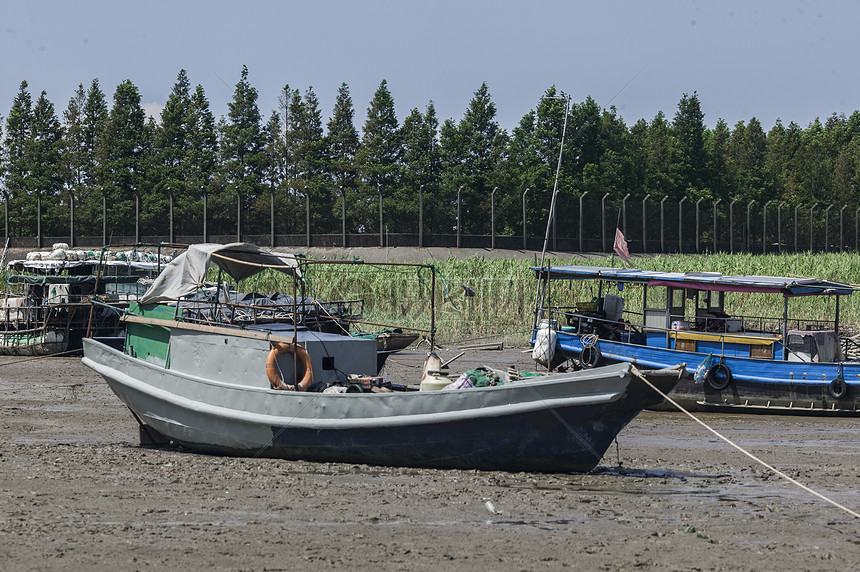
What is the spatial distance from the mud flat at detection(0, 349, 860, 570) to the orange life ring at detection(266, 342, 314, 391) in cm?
108

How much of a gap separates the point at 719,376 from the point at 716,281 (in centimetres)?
210

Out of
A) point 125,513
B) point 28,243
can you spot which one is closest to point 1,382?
point 125,513

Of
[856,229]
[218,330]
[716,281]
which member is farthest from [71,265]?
[856,229]

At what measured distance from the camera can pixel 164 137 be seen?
66875 mm


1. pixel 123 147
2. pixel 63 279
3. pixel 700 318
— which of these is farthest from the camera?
pixel 123 147

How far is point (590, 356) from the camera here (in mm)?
21688

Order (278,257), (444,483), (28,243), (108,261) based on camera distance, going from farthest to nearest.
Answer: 1. (28,243)
2. (108,261)
3. (278,257)
4. (444,483)

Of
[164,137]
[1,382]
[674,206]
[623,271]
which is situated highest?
[164,137]

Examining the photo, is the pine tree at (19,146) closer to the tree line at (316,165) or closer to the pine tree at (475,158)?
the tree line at (316,165)

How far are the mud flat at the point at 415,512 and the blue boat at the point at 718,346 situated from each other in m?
5.02

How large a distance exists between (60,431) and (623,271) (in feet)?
41.3

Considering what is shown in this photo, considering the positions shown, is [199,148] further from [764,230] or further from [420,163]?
[764,230]

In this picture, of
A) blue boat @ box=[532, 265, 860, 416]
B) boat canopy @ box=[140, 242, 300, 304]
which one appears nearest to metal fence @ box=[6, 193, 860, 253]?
blue boat @ box=[532, 265, 860, 416]

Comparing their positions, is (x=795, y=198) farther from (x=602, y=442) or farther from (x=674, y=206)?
(x=602, y=442)
